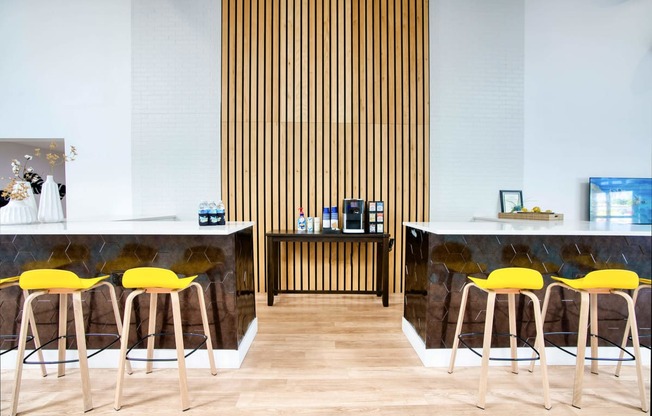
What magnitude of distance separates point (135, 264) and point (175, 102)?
9.93 feet

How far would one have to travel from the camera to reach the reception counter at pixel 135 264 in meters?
2.50

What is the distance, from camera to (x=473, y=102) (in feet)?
15.8

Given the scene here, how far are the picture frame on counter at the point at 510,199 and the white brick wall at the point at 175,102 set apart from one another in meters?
4.13

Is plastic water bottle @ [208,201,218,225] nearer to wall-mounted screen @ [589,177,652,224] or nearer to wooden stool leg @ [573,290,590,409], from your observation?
wooden stool leg @ [573,290,590,409]

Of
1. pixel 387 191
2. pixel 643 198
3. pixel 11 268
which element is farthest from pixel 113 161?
pixel 643 198

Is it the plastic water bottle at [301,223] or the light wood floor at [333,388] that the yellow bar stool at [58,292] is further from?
the plastic water bottle at [301,223]

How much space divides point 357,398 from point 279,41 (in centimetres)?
458

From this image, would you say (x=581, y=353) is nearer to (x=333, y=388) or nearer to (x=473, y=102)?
(x=333, y=388)

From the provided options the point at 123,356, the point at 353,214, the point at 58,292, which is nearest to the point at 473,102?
the point at 353,214

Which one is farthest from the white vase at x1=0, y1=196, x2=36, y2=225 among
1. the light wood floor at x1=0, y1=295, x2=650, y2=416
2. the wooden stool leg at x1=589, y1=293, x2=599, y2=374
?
the wooden stool leg at x1=589, y1=293, x2=599, y2=374

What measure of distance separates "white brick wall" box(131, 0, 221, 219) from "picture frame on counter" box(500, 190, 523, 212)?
13.5ft

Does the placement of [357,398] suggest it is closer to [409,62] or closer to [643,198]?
[409,62]

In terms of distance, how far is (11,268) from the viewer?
2.50m

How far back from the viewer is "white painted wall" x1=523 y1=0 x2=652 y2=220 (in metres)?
4.68
